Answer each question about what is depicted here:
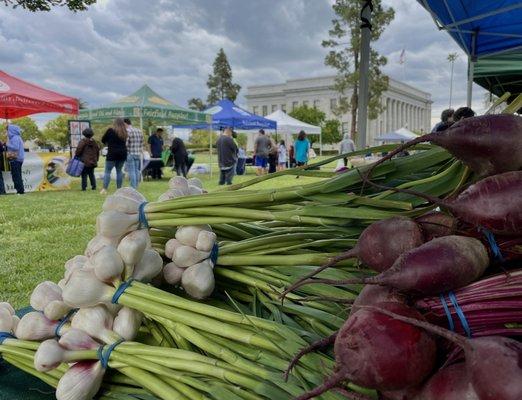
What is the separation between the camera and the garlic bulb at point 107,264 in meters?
1.13

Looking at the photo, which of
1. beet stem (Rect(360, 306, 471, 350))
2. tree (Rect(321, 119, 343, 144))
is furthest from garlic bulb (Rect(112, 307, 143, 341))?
tree (Rect(321, 119, 343, 144))

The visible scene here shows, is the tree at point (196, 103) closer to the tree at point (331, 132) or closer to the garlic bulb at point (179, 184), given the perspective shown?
the tree at point (331, 132)

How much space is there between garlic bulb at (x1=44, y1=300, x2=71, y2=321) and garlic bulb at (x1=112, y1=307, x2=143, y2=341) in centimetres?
19

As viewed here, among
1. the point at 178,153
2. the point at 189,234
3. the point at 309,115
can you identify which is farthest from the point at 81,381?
the point at 309,115

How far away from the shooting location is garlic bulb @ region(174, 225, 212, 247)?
125 cm

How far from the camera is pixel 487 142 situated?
85 cm

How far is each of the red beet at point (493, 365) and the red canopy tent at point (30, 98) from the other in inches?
425

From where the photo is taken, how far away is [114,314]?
3.93ft

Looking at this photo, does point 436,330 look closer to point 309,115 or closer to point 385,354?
point 385,354

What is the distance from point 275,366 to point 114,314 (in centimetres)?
52

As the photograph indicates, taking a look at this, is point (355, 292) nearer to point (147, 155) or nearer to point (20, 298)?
point (20, 298)

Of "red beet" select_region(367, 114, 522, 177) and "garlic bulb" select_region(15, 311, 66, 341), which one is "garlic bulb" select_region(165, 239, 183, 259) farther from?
"red beet" select_region(367, 114, 522, 177)

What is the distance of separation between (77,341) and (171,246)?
0.35m

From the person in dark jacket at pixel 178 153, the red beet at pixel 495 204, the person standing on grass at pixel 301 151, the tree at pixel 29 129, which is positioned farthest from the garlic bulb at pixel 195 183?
the tree at pixel 29 129
